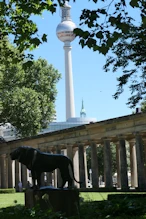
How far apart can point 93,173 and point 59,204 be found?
128ft

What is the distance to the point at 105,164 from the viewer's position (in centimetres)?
5391

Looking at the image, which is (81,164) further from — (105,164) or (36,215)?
(36,215)

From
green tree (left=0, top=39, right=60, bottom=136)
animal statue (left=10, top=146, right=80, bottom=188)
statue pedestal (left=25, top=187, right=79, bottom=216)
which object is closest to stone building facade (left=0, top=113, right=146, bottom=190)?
green tree (left=0, top=39, right=60, bottom=136)

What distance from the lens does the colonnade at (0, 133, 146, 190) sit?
49.4 m

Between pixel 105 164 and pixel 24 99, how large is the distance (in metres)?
15.1

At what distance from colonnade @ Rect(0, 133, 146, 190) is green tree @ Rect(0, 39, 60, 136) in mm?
5528

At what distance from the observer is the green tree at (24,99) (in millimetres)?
58250

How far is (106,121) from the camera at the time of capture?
52.9 meters

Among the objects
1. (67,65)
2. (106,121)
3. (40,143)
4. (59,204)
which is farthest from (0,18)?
(67,65)

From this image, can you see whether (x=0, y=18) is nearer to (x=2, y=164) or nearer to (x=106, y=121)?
(x=106, y=121)

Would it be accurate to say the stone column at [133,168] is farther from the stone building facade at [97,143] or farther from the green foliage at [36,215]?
the green foliage at [36,215]

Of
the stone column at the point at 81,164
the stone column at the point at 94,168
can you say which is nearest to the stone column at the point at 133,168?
the stone column at the point at 94,168

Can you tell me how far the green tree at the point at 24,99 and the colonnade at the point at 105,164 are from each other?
18.1ft

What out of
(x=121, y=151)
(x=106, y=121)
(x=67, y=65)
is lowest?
(x=121, y=151)
